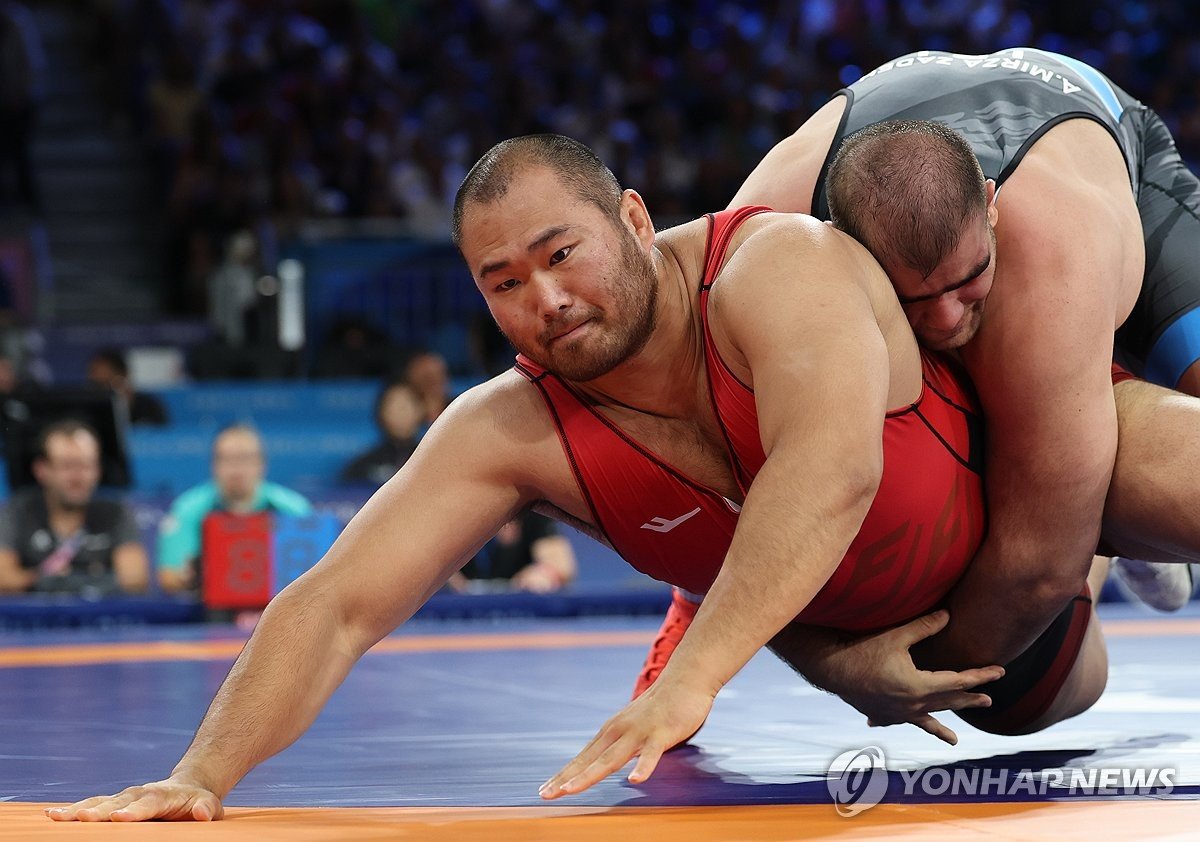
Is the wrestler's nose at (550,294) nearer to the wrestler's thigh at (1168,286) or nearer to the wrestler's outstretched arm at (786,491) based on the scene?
the wrestler's outstretched arm at (786,491)

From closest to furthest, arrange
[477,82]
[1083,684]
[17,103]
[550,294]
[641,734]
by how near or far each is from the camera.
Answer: [641,734]
[550,294]
[1083,684]
[17,103]
[477,82]

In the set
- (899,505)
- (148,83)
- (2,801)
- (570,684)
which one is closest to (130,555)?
(570,684)

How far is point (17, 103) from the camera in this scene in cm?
926

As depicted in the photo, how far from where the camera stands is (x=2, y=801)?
2.29 meters

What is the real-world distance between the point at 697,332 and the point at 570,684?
169 centimetres

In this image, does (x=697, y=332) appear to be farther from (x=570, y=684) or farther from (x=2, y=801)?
(x=570, y=684)

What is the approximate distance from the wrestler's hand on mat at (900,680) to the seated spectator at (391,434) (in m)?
3.95

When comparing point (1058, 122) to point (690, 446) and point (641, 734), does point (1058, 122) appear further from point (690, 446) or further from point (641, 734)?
point (641, 734)

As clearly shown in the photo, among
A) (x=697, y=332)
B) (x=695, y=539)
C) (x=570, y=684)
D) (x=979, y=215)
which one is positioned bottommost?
(x=570, y=684)

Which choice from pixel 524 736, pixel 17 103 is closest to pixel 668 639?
pixel 524 736

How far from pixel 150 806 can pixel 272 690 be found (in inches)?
10.4

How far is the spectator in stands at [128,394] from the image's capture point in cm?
743

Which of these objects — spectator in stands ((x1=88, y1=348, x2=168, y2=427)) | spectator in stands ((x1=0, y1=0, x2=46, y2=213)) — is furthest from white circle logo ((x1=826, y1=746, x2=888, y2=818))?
spectator in stands ((x1=0, y1=0, x2=46, y2=213))

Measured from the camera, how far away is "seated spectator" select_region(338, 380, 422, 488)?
251 inches
